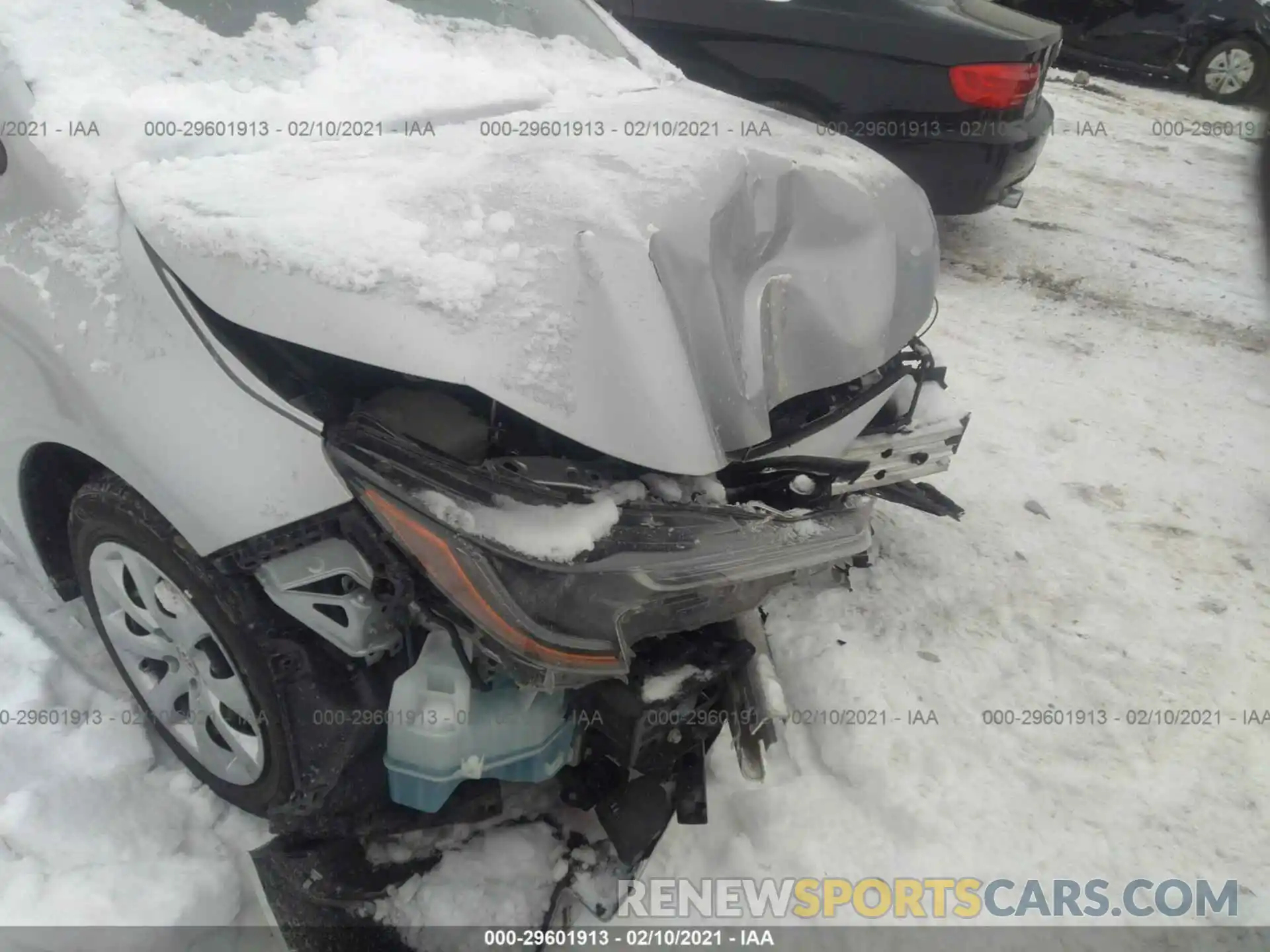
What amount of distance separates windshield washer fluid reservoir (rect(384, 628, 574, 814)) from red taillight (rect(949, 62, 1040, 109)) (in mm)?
4375

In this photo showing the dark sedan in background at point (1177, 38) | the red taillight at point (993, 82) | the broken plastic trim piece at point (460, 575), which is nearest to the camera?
the broken plastic trim piece at point (460, 575)

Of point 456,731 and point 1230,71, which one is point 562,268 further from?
point 1230,71

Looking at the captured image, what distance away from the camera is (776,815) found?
223 cm

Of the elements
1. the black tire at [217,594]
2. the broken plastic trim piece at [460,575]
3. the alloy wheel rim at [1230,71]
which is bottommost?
the black tire at [217,594]

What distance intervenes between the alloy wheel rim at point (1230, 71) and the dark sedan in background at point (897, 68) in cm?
658

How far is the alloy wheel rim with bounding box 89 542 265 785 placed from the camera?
1.78 metres

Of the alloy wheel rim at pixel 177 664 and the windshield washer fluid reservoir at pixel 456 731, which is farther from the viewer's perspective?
the alloy wheel rim at pixel 177 664

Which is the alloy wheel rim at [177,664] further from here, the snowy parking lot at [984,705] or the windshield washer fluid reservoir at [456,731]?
the windshield washer fluid reservoir at [456,731]

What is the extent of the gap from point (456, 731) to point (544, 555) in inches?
18.4

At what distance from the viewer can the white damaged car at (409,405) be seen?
1.45 metres

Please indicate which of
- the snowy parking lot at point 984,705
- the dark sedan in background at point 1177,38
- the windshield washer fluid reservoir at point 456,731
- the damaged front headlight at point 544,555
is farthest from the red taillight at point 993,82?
the dark sedan in background at point 1177,38

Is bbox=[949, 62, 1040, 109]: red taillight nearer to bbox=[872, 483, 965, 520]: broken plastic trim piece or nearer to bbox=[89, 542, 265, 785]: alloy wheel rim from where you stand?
bbox=[872, 483, 965, 520]: broken plastic trim piece

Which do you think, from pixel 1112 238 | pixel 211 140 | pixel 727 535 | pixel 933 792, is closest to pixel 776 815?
pixel 933 792

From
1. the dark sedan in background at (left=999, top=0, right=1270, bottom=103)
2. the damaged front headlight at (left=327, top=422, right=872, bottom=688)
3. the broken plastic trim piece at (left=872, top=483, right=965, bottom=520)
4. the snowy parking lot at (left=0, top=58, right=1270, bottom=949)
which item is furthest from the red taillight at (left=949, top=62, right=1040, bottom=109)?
the dark sedan in background at (left=999, top=0, right=1270, bottom=103)
